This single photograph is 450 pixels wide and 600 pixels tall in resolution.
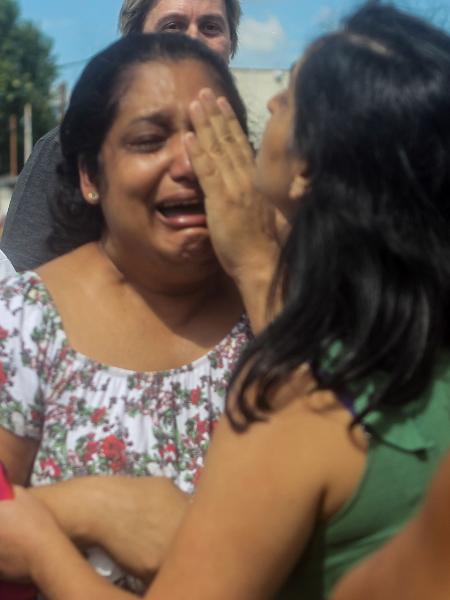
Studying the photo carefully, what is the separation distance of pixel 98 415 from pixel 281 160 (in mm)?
686

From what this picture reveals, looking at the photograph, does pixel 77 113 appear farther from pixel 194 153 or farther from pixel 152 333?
pixel 152 333

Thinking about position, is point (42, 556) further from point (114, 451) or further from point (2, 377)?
point (2, 377)

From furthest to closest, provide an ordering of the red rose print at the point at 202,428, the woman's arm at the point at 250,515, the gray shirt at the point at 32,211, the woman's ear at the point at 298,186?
the gray shirt at the point at 32,211 < the red rose print at the point at 202,428 < the woman's ear at the point at 298,186 < the woman's arm at the point at 250,515

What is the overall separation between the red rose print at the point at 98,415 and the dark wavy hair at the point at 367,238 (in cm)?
53

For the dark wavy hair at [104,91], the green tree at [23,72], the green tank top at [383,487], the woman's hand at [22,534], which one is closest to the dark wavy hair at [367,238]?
the green tank top at [383,487]

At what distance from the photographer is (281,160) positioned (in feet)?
5.94

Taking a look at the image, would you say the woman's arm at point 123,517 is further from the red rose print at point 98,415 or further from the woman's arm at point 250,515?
the woman's arm at point 250,515

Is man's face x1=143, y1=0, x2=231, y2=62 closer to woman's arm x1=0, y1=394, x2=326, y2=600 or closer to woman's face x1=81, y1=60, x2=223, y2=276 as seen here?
woman's face x1=81, y1=60, x2=223, y2=276

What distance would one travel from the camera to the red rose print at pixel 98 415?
84.0 inches

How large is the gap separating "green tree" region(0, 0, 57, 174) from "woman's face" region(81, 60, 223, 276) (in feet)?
153

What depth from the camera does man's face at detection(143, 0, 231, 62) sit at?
11.8 feet

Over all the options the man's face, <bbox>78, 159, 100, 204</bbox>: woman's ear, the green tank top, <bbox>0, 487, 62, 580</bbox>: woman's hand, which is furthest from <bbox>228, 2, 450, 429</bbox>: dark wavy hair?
the man's face

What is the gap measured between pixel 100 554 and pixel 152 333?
1.71 feet

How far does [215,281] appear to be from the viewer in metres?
2.44
